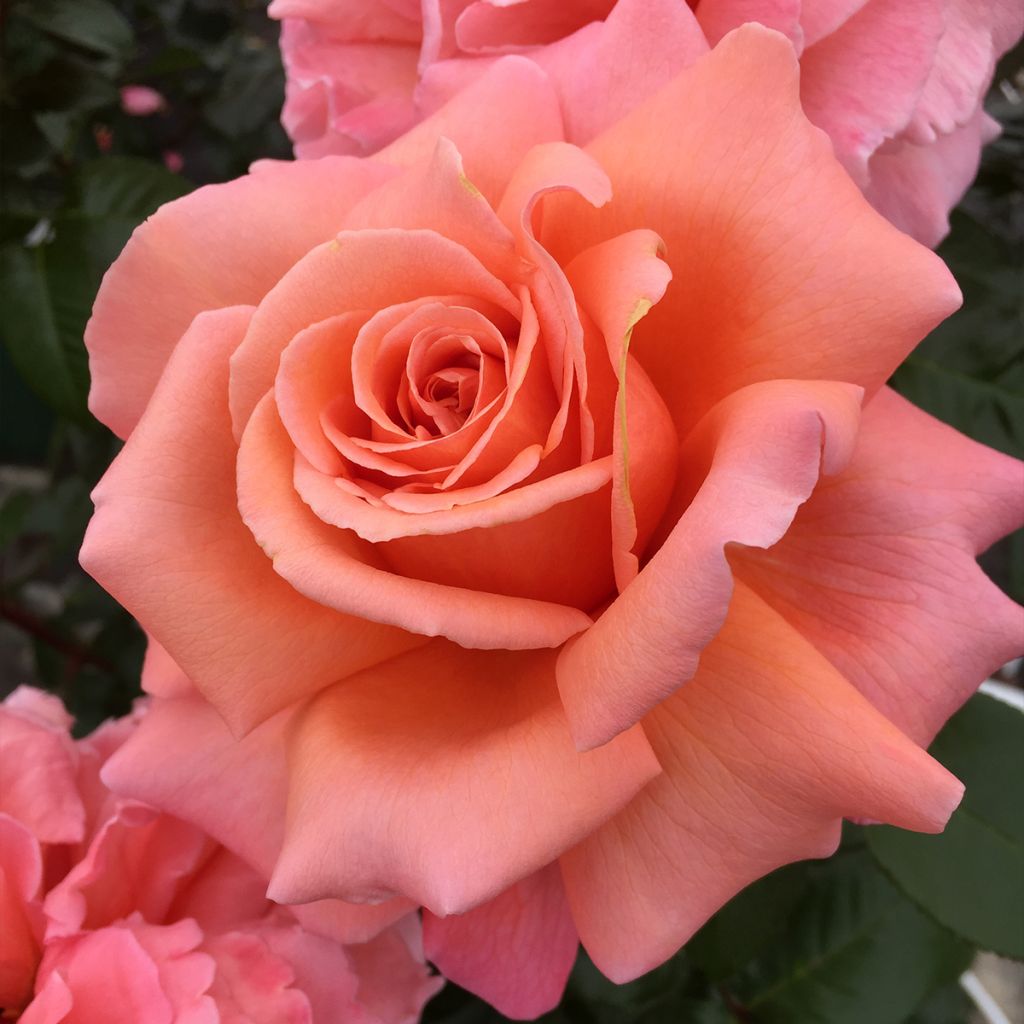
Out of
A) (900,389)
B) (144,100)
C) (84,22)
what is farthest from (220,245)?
(144,100)

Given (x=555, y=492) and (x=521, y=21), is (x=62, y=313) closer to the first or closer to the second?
(x=521, y=21)

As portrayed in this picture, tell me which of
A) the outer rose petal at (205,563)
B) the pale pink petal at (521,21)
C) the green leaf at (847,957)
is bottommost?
the green leaf at (847,957)

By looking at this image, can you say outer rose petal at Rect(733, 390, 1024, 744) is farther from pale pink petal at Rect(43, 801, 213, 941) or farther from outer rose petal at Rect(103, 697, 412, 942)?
pale pink petal at Rect(43, 801, 213, 941)

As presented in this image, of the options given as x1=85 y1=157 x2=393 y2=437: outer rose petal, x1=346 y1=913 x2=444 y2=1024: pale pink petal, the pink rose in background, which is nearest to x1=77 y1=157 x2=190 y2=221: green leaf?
x1=85 y1=157 x2=393 y2=437: outer rose petal

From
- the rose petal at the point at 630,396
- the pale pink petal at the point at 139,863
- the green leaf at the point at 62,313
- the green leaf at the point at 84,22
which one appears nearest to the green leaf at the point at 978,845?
the rose petal at the point at 630,396

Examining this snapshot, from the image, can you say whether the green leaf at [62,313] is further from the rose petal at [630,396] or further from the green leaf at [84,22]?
the rose petal at [630,396]

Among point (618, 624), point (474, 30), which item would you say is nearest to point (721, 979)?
point (618, 624)

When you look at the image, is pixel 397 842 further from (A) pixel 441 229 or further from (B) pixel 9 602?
(B) pixel 9 602
